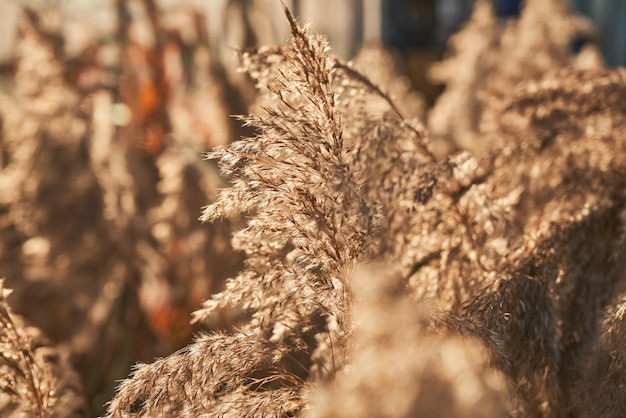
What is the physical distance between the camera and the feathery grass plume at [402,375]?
0.69 metres

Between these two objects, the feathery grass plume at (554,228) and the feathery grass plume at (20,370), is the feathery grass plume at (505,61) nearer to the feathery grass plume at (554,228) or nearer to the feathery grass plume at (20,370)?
the feathery grass plume at (554,228)

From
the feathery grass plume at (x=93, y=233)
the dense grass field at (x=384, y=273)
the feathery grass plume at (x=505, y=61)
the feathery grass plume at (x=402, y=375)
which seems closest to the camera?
the feathery grass plume at (x=402, y=375)

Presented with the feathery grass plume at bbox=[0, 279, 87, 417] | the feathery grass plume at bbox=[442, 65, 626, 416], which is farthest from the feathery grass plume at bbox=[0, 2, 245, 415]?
the feathery grass plume at bbox=[0, 279, 87, 417]

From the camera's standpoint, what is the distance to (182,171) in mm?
2756

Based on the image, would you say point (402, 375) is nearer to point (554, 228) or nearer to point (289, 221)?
point (289, 221)

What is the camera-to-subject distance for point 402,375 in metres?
0.71

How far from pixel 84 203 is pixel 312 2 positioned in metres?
4.57

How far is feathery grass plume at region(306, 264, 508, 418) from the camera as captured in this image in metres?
0.69

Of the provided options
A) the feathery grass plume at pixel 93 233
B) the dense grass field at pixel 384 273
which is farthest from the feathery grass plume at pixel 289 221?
the feathery grass plume at pixel 93 233

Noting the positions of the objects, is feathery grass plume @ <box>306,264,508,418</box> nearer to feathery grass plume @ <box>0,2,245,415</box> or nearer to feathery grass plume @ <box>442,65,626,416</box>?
feathery grass plume @ <box>442,65,626,416</box>

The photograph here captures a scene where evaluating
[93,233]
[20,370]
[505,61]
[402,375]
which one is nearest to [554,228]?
[402,375]

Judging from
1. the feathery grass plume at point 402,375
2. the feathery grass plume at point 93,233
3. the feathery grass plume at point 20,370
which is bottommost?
the feathery grass plume at point 402,375

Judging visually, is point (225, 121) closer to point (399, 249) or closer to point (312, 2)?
point (399, 249)

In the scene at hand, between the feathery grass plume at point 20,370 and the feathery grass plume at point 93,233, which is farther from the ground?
the feathery grass plume at point 93,233
